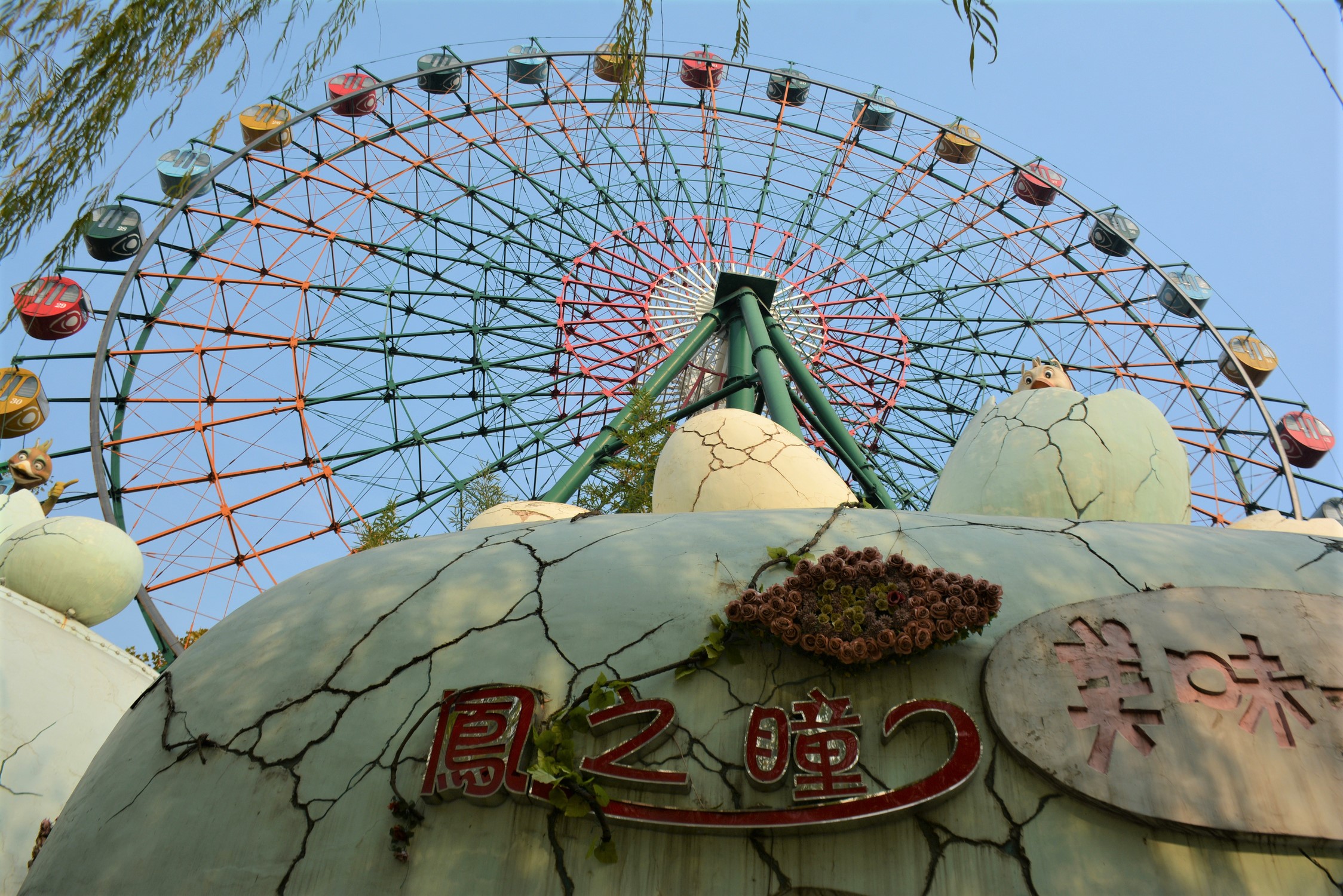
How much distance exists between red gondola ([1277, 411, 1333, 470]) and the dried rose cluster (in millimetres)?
16674

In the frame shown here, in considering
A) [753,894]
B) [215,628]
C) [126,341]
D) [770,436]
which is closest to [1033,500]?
[770,436]

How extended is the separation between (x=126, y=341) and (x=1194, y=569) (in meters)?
13.5

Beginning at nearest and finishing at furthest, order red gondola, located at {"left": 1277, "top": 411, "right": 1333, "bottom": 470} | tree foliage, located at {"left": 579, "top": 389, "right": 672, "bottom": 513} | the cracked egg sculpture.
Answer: the cracked egg sculpture
tree foliage, located at {"left": 579, "top": 389, "right": 672, "bottom": 513}
red gondola, located at {"left": 1277, "top": 411, "right": 1333, "bottom": 470}

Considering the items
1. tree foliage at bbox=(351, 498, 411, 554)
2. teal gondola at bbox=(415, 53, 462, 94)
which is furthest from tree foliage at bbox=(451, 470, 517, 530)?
teal gondola at bbox=(415, 53, 462, 94)

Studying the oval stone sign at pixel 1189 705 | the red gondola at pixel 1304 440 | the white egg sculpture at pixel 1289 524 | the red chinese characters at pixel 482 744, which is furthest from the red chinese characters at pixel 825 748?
the red gondola at pixel 1304 440

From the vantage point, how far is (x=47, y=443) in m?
11.1

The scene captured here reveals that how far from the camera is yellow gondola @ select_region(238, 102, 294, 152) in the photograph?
15031 mm

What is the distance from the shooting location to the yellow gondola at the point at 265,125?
15.0 metres

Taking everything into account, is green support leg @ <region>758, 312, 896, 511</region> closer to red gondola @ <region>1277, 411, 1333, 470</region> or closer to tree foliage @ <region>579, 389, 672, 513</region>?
tree foliage @ <region>579, 389, 672, 513</region>

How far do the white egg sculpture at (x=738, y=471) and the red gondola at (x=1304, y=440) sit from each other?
583 inches

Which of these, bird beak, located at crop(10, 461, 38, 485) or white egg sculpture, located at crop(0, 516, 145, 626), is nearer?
white egg sculpture, located at crop(0, 516, 145, 626)

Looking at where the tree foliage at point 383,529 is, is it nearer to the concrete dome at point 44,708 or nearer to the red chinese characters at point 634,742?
the concrete dome at point 44,708

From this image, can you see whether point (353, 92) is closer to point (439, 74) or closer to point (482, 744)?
point (439, 74)

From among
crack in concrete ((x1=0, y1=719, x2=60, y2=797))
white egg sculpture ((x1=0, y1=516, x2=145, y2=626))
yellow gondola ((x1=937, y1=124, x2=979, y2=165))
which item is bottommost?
crack in concrete ((x1=0, y1=719, x2=60, y2=797))
